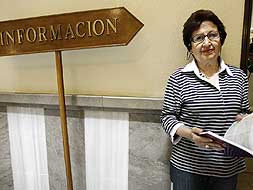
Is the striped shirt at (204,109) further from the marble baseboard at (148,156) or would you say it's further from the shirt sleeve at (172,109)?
the marble baseboard at (148,156)

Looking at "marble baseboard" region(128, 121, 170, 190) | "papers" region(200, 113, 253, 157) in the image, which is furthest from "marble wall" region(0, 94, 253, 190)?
"papers" region(200, 113, 253, 157)

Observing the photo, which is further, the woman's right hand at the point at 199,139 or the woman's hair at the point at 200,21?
the woman's hair at the point at 200,21

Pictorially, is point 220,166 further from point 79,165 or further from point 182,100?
point 79,165

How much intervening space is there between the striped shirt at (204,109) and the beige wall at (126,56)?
0.20 metres

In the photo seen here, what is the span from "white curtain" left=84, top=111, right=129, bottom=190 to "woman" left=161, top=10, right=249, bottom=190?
341 millimetres

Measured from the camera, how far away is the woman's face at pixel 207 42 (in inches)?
36.8

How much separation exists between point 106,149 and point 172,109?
513 millimetres

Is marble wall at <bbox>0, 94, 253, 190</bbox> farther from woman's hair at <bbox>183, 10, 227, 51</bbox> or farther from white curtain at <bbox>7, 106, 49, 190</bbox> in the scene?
woman's hair at <bbox>183, 10, 227, 51</bbox>

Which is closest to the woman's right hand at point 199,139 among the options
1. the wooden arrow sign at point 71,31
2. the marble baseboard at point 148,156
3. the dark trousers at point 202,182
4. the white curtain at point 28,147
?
the dark trousers at point 202,182

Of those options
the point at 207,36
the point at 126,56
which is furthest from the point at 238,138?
the point at 126,56

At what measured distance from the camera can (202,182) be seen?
1.02 metres

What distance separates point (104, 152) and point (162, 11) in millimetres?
803

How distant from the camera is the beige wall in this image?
113 centimetres

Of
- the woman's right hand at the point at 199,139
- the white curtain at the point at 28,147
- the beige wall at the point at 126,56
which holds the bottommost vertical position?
the white curtain at the point at 28,147
